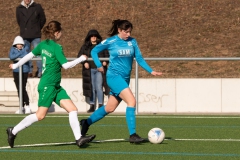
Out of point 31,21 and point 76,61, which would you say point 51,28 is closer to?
point 76,61

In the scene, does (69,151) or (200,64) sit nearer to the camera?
(69,151)

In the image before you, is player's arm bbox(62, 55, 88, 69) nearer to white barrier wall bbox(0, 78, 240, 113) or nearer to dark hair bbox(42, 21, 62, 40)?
dark hair bbox(42, 21, 62, 40)

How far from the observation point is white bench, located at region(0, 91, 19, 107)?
18172 mm

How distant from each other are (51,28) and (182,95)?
25.4 ft

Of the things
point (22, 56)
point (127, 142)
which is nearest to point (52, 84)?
point (127, 142)

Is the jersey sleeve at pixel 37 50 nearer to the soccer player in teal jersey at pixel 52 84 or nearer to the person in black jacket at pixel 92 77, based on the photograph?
the soccer player in teal jersey at pixel 52 84

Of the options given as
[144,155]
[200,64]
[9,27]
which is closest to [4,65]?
[9,27]

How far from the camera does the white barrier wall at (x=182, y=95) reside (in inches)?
690

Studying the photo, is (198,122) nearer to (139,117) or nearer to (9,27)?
(139,117)

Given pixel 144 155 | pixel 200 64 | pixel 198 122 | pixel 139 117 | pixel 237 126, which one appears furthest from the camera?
pixel 200 64

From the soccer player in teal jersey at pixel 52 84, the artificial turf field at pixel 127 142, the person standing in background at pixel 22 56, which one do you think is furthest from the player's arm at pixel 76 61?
the person standing in background at pixel 22 56

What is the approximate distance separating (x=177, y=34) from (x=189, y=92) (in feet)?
46.8

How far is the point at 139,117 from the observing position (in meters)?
16.4

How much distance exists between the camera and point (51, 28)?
1051 centimetres
